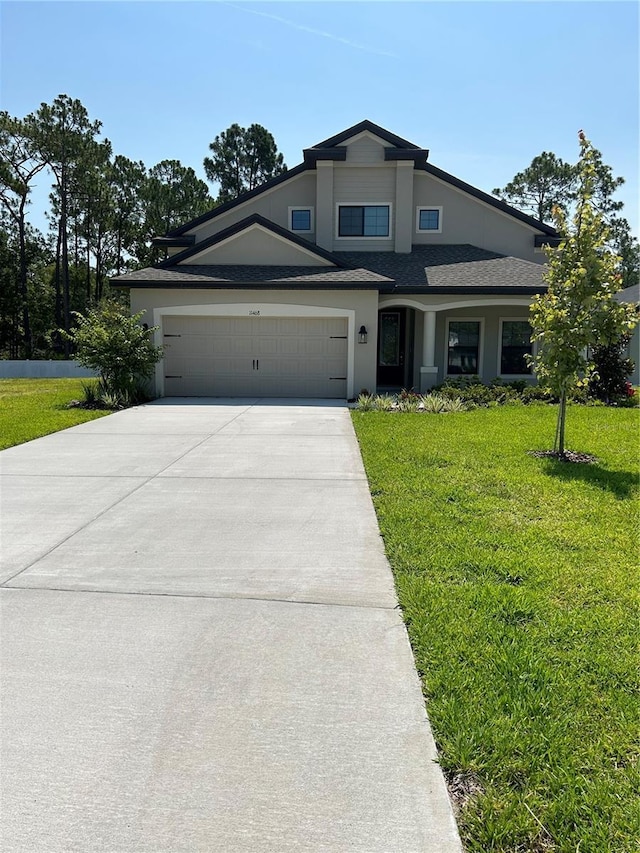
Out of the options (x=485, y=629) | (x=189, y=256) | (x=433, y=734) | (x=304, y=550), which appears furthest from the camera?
(x=189, y=256)

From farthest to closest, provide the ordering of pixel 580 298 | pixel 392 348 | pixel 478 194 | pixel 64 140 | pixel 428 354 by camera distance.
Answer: pixel 64 140 < pixel 478 194 < pixel 392 348 < pixel 428 354 < pixel 580 298

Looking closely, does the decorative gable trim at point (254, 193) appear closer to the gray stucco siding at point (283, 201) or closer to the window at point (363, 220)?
the gray stucco siding at point (283, 201)

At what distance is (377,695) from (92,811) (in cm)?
134

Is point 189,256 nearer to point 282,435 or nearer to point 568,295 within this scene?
point 282,435

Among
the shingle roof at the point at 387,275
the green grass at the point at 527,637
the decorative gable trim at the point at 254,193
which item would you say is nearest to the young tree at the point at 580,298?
the green grass at the point at 527,637

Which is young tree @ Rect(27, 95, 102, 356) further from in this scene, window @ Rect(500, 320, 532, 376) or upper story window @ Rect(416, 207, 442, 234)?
window @ Rect(500, 320, 532, 376)

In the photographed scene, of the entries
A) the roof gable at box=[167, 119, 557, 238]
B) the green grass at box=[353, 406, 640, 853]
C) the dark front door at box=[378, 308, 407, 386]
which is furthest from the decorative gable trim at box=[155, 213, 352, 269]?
the green grass at box=[353, 406, 640, 853]

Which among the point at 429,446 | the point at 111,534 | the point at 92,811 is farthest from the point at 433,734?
the point at 429,446

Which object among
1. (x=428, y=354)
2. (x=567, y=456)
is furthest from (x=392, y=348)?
(x=567, y=456)

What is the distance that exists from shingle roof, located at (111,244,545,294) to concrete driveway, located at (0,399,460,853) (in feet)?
32.8

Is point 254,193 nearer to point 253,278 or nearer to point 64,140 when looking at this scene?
point 253,278

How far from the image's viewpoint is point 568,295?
7.86 m

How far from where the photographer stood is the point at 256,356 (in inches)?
627

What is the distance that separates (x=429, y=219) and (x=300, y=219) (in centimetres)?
442
